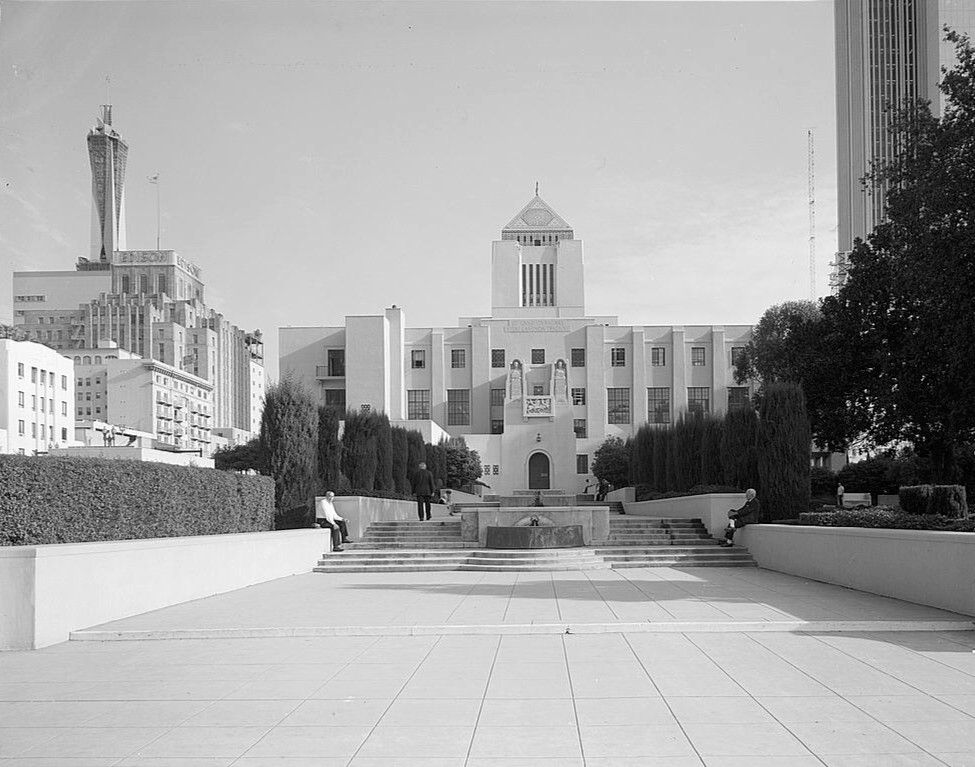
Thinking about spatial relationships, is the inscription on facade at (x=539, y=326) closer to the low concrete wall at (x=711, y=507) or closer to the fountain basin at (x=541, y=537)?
the low concrete wall at (x=711, y=507)

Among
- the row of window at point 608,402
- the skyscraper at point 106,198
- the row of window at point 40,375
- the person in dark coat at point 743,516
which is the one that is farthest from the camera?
the skyscraper at point 106,198

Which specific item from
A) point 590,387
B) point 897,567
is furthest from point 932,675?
point 590,387

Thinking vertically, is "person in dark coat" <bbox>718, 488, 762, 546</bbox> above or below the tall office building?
below

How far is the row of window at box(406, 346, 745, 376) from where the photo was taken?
70250 millimetres

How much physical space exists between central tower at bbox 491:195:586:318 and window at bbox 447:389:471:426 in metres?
7.93

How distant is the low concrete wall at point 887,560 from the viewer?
10.6 metres

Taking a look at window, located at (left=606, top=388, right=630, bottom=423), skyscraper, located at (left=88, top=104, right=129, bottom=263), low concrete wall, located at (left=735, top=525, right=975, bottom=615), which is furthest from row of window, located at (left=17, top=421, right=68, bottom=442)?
skyscraper, located at (left=88, top=104, right=129, bottom=263)

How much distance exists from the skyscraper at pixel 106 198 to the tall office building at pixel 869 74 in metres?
138

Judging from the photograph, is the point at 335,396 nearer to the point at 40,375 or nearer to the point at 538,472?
the point at 538,472

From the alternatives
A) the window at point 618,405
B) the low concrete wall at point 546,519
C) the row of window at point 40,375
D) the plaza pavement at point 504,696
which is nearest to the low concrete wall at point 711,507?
the low concrete wall at point 546,519

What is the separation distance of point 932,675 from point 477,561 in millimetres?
11358

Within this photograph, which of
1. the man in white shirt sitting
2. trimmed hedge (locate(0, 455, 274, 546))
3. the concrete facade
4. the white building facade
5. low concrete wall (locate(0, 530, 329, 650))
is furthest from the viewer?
the concrete facade

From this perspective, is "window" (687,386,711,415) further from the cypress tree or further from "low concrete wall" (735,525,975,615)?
"low concrete wall" (735,525,975,615)

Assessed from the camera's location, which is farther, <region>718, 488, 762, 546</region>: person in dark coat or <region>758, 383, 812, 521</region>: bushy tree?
<region>758, 383, 812, 521</region>: bushy tree
